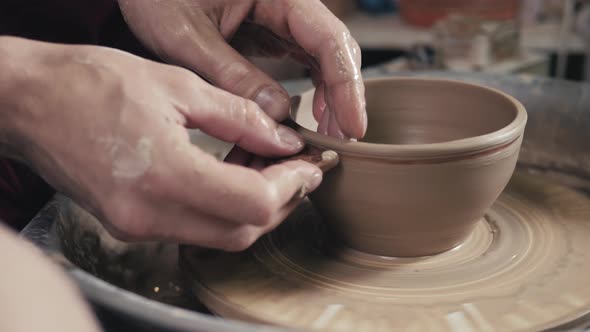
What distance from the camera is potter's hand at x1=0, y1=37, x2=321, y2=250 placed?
0.67 meters

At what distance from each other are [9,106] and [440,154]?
51cm

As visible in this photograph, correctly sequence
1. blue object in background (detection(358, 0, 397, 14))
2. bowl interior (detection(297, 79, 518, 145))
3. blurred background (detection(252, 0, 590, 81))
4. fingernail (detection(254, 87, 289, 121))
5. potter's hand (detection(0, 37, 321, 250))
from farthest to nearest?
1. blue object in background (detection(358, 0, 397, 14))
2. blurred background (detection(252, 0, 590, 81))
3. bowl interior (detection(297, 79, 518, 145))
4. fingernail (detection(254, 87, 289, 121))
5. potter's hand (detection(0, 37, 321, 250))

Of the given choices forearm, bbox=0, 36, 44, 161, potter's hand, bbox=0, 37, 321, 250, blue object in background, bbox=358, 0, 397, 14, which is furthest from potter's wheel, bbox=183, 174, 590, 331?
blue object in background, bbox=358, 0, 397, 14

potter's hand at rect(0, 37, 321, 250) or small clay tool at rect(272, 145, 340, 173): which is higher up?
potter's hand at rect(0, 37, 321, 250)

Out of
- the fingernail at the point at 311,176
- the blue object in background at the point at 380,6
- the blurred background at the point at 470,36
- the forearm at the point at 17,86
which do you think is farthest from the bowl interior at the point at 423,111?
the blue object in background at the point at 380,6

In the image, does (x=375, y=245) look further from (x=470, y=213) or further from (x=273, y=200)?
(x=273, y=200)

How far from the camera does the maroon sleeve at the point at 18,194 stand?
1.06 metres

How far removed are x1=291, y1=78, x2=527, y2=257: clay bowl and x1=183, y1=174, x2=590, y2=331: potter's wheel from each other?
0.04 meters

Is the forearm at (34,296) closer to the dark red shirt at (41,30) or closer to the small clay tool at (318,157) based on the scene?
the small clay tool at (318,157)

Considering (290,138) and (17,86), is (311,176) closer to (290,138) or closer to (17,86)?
(290,138)

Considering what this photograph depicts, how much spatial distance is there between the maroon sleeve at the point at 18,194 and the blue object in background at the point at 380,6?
2.35m

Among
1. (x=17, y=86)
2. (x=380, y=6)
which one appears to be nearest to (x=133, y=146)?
(x=17, y=86)

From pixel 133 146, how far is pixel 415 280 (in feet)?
1.40

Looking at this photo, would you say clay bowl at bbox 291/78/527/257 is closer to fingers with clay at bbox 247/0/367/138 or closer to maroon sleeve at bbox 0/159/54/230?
fingers with clay at bbox 247/0/367/138
